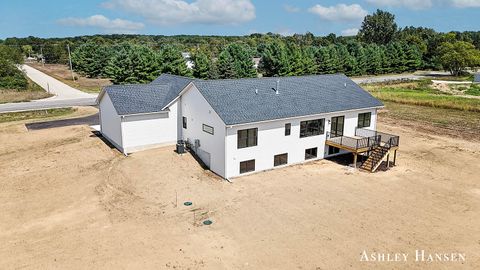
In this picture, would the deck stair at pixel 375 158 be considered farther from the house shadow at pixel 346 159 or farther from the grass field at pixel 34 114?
the grass field at pixel 34 114

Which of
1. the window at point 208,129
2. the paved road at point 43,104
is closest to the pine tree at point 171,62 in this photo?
the paved road at point 43,104

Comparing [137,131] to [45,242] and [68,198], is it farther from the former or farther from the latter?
[45,242]

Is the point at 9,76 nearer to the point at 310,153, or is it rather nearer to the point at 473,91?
the point at 310,153

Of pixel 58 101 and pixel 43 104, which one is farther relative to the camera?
pixel 58 101

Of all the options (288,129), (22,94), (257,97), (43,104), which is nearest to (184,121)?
(257,97)

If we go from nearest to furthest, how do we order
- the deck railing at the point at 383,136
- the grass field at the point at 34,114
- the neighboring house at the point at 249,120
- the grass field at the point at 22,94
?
the neighboring house at the point at 249,120, the deck railing at the point at 383,136, the grass field at the point at 34,114, the grass field at the point at 22,94
